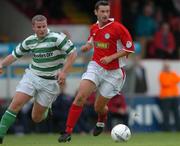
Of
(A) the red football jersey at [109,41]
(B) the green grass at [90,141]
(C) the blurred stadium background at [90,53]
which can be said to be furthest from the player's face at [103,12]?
(C) the blurred stadium background at [90,53]

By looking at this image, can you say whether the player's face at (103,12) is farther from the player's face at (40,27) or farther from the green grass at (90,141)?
the green grass at (90,141)

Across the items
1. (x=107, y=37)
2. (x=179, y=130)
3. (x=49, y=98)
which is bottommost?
(x=179, y=130)

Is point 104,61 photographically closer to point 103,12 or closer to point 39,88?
point 103,12

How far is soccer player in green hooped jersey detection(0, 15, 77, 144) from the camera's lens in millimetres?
13547

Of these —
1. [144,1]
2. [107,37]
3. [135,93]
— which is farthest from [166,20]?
[107,37]

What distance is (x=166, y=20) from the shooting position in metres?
25.6

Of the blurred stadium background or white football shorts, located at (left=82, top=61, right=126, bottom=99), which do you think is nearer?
white football shorts, located at (left=82, top=61, right=126, bottom=99)

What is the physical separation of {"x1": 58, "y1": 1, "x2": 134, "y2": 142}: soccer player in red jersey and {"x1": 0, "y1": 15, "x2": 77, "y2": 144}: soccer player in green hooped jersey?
1.60 feet

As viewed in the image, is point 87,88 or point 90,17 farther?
point 90,17

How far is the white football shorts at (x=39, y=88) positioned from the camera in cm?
1380

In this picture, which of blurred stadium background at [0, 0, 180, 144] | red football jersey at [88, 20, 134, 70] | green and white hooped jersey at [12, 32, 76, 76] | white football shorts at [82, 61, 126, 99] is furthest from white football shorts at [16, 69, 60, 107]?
blurred stadium background at [0, 0, 180, 144]

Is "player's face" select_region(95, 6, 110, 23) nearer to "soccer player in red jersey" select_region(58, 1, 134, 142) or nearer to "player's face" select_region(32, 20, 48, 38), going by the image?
"soccer player in red jersey" select_region(58, 1, 134, 142)

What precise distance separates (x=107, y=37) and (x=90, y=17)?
39.6ft

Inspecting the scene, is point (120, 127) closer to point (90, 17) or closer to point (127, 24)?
point (127, 24)
